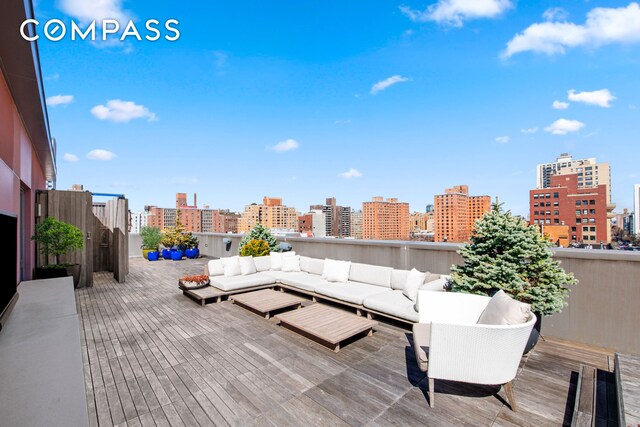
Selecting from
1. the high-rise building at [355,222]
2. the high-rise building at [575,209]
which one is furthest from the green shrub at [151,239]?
the high-rise building at [355,222]

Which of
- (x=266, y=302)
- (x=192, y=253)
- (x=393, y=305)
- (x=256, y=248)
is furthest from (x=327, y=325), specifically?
(x=192, y=253)

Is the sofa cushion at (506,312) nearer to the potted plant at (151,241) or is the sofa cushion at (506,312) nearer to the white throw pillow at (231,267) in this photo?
the white throw pillow at (231,267)

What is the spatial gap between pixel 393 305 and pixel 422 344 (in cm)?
146

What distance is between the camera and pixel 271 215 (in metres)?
72.4

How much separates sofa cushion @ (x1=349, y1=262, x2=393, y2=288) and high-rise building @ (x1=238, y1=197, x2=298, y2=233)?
6042cm

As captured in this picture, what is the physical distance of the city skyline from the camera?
8.23 m

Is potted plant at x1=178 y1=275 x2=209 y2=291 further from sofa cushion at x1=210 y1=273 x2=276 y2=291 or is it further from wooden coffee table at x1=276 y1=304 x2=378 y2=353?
wooden coffee table at x1=276 y1=304 x2=378 y2=353

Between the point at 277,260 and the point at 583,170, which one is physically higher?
the point at 583,170

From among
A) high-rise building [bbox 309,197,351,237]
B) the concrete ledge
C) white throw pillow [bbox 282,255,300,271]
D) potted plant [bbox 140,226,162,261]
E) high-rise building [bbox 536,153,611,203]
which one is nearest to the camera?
the concrete ledge

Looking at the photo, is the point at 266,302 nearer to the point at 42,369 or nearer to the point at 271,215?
the point at 42,369

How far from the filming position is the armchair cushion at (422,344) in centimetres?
258

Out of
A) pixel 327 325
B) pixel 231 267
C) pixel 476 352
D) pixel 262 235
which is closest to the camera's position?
pixel 476 352

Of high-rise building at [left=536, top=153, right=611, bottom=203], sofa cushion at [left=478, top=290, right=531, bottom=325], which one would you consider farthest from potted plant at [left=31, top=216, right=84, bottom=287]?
high-rise building at [left=536, top=153, right=611, bottom=203]

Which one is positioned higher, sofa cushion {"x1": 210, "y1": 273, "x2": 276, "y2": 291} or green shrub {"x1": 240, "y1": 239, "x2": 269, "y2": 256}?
green shrub {"x1": 240, "y1": 239, "x2": 269, "y2": 256}
